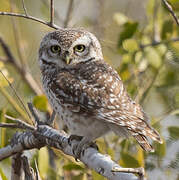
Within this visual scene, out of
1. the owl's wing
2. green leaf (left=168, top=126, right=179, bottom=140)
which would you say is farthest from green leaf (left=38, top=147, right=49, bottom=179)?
green leaf (left=168, top=126, right=179, bottom=140)

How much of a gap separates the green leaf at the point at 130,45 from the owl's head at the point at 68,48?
1.25 feet

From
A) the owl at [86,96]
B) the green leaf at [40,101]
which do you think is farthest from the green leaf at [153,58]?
the green leaf at [40,101]

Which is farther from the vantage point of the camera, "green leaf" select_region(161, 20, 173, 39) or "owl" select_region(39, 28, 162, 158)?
"green leaf" select_region(161, 20, 173, 39)

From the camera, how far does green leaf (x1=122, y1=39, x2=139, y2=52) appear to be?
499 centimetres

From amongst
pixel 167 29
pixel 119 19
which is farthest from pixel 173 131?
pixel 119 19

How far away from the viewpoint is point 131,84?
16.6 feet

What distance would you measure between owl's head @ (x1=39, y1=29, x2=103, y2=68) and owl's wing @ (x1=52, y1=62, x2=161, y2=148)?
175 mm

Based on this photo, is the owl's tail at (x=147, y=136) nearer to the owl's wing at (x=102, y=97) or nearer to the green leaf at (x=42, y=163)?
the owl's wing at (x=102, y=97)

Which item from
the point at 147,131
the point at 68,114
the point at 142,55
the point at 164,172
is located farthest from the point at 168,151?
the point at 142,55

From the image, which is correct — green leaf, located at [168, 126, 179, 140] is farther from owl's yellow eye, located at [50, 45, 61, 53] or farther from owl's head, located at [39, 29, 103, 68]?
owl's yellow eye, located at [50, 45, 61, 53]

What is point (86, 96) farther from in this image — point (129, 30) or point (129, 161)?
point (129, 30)

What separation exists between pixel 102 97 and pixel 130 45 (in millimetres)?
1262

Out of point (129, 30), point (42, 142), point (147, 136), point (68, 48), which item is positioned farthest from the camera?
point (129, 30)

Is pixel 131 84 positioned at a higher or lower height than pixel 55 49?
lower
